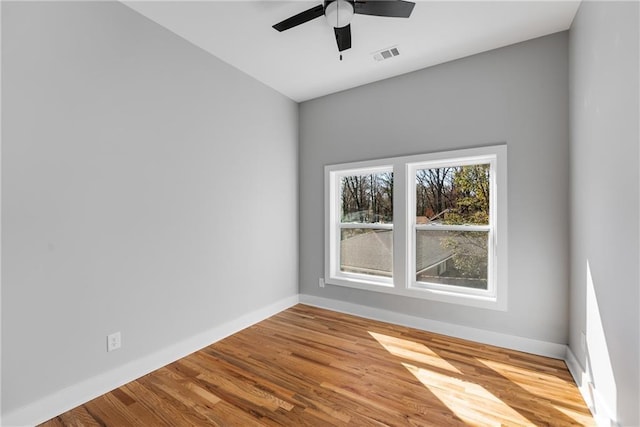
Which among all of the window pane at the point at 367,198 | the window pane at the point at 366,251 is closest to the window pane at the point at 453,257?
the window pane at the point at 366,251

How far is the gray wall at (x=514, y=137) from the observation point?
8.06ft

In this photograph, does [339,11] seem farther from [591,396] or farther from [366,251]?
[591,396]

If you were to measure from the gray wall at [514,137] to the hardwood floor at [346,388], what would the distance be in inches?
14.3

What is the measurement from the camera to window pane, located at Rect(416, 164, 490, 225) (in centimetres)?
288

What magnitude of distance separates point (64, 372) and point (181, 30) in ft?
8.87

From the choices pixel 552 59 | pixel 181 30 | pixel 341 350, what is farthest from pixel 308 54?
pixel 341 350

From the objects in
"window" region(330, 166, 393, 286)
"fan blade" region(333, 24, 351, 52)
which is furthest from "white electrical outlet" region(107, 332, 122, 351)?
"fan blade" region(333, 24, 351, 52)

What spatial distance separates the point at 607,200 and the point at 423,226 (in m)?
1.61

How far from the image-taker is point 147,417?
1779 mm

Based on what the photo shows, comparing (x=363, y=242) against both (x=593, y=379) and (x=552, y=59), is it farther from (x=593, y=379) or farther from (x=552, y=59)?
(x=552, y=59)

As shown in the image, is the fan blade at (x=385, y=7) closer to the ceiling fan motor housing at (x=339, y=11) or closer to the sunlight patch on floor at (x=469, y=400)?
the ceiling fan motor housing at (x=339, y=11)

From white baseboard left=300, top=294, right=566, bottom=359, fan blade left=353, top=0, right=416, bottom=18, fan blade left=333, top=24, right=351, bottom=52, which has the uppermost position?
fan blade left=353, top=0, right=416, bottom=18

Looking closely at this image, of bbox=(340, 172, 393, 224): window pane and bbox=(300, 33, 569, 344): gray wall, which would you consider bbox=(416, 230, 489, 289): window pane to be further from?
bbox=(340, 172, 393, 224): window pane

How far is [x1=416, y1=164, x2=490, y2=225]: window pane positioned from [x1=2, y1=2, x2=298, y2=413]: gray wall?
1958 mm
